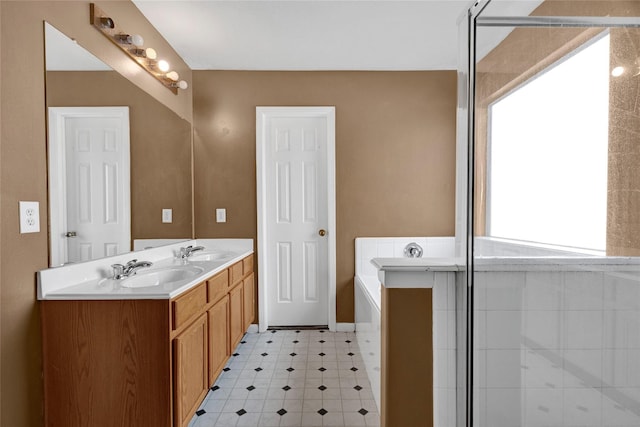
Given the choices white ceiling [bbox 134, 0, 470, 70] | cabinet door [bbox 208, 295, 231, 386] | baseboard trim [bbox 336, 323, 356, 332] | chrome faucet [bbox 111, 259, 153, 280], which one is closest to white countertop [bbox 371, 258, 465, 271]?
cabinet door [bbox 208, 295, 231, 386]

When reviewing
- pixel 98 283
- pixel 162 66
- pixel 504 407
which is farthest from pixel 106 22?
pixel 504 407

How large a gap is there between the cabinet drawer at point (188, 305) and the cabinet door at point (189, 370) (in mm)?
58

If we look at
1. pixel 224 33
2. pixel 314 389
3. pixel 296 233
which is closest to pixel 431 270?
pixel 314 389

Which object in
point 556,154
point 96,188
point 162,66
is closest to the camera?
point 556,154

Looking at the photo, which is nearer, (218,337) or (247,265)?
(218,337)

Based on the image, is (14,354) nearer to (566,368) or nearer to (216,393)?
(216,393)

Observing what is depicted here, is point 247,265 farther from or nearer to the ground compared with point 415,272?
nearer to the ground

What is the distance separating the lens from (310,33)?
7.92 ft

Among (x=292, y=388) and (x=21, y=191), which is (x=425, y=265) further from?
(x=21, y=191)

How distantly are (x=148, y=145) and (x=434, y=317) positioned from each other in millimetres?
2053

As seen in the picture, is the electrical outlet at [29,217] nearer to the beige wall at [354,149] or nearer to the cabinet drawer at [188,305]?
the cabinet drawer at [188,305]

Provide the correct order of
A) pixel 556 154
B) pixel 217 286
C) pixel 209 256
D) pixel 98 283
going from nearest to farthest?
pixel 556 154
pixel 98 283
pixel 217 286
pixel 209 256

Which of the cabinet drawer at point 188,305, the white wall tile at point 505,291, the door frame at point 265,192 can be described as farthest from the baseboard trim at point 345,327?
the white wall tile at point 505,291

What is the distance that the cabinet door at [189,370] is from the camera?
4.77 feet
